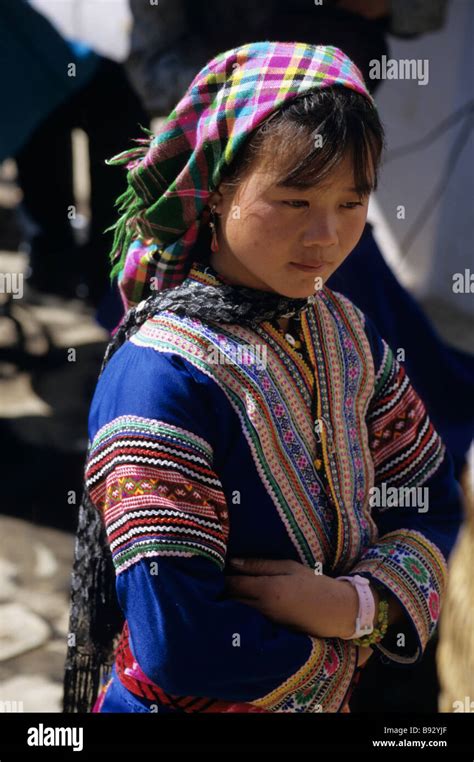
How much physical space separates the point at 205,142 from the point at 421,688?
1529 mm

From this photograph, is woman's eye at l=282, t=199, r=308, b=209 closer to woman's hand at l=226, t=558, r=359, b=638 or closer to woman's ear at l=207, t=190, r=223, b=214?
woman's ear at l=207, t=190, r=223, b=214

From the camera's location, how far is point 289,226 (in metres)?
1.25

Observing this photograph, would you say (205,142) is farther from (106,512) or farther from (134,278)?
(106,512)

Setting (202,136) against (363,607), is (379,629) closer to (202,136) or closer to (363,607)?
(363,607)

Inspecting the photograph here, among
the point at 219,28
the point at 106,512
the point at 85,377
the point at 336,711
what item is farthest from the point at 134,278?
the point at 85,377

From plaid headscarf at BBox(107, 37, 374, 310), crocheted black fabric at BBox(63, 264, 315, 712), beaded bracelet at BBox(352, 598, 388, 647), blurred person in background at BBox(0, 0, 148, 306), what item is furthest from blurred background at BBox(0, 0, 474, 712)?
crocheted black fabric at BBox(63, 264, 315, 712)

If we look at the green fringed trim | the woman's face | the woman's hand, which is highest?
the green fringed trim

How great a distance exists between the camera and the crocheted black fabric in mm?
1332

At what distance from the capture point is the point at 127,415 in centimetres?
125

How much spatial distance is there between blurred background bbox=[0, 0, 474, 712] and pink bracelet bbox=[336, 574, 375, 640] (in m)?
0.16

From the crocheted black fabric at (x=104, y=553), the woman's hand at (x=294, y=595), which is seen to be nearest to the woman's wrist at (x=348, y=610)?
the woman's hand at (x=294, y=595)

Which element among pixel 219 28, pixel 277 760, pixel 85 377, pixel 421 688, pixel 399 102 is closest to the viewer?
pixel 277 760

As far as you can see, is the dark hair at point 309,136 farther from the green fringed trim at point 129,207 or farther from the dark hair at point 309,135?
the green fringed trim at point 129,207

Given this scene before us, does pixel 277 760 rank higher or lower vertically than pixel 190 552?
lower
